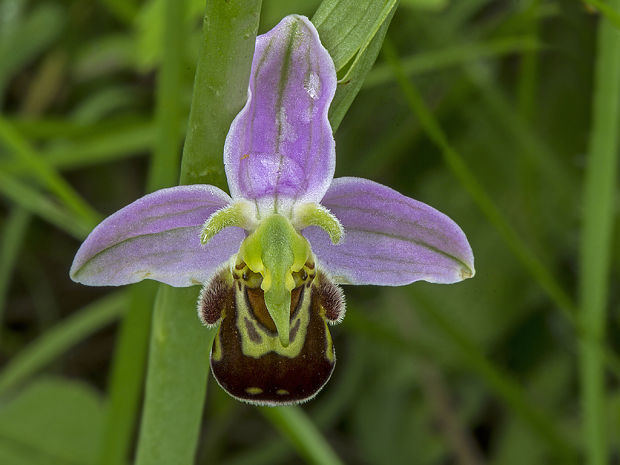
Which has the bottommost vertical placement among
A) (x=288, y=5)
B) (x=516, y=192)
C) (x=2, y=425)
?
(x=2, y=425)

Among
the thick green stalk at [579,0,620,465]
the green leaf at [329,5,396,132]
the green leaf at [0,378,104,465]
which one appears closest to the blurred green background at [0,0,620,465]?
the green leaf at [0,378,104,465]

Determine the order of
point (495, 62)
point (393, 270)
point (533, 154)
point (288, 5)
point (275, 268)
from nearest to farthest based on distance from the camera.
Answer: point (275, 268), point (393, 270), point (288, 5), point (533, 154), point (495, 62)

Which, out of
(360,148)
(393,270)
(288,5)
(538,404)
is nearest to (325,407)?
(538,404)

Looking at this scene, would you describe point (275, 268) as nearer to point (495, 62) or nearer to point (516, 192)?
point (516, 192)

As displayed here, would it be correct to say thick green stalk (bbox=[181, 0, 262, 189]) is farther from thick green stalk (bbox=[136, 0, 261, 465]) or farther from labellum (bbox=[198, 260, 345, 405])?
labellum (bbox=[198, 260, 345, 405])

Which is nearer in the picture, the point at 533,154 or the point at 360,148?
the point at 533,154

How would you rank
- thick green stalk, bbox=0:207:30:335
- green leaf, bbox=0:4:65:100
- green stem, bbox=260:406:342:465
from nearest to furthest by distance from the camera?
green stem, bbox=260:406:342:465, thick green stalk, bbox=0:207:30:335, green leaf, bbox=0:4:65:100
